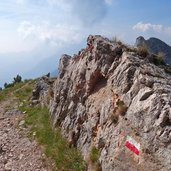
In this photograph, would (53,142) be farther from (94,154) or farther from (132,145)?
(132,145)

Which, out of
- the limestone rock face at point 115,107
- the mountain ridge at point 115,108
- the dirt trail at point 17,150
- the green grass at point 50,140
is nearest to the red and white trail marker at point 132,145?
the mountain ridge at point 115,108

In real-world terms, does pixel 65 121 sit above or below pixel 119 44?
below

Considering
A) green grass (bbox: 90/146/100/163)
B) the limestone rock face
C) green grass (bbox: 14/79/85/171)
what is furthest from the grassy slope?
green grass (bbox: 90/146/100/163)

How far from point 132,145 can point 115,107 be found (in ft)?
10.8

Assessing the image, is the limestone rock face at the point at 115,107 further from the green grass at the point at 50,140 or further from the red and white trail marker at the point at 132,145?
the green grass at the point at 50,140

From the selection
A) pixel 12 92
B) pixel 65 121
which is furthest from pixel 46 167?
pixel 12 92

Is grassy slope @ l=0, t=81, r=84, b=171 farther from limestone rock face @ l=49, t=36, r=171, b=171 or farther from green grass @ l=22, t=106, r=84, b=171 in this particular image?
limestone rock face @ l=49, t=36, r=171, b=171

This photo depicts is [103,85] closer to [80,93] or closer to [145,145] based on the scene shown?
[80,93]

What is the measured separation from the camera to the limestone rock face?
13.7m

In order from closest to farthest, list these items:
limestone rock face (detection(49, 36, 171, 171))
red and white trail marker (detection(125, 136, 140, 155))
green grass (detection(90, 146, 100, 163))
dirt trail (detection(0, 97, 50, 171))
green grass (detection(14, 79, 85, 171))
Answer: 1. limestone rock face (detection(49, 36, 171, 171))
2. red and white trail marker (detection(125, 136, 140, 155))
3. green grass (detection(90, 146, 100, 163))
4. green grass (detection(14, 79, 85, 171))
5. dirt trail (detection(0, 97, 50, 171))

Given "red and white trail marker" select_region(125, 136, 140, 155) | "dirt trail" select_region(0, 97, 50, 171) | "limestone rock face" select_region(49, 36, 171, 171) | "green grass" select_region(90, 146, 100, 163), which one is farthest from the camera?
"dirt trail" select_region(0, 97, 50, 171)

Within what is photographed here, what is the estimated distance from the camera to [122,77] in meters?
18.0

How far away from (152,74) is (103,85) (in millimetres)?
4631

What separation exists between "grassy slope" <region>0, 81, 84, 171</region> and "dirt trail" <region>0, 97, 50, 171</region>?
603 millimetres
